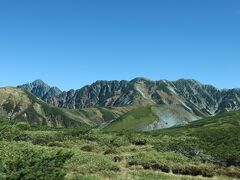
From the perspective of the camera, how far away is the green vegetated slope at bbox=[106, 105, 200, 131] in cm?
16900

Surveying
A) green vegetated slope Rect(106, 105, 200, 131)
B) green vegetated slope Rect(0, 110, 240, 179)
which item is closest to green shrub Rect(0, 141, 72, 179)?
green vegetated slope Rect(0, 110, 240, 179)

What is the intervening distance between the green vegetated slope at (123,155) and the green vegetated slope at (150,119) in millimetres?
58236


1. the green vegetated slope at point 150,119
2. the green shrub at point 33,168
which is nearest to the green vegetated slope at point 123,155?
the green shrub at point 33,168

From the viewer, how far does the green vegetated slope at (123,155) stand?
29.9m

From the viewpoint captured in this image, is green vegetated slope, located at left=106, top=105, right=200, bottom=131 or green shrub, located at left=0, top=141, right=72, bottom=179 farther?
green vegetated slope, located at left=106, top=105, right=200, bottom=131

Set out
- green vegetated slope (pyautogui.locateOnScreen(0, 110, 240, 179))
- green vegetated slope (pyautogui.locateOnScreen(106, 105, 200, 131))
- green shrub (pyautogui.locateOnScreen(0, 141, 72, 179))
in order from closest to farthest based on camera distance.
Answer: green shrub (pyautogui.locateOnScreen(0, 141, 72, 179)), green vegetated slope (pyautogui.locateOnScreen(0, 110, 240, 179)), green vegetated slope (pyautogui.locateOnScreen(106, 105, 200, 131))

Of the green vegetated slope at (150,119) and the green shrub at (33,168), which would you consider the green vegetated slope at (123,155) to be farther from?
Result: the green vegetated slope at (150,119)

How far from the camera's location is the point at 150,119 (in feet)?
575

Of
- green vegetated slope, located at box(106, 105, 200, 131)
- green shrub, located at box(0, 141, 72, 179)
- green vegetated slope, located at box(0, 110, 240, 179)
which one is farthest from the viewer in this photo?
green vegetated slope, located at box(106, 105, 200, 131)

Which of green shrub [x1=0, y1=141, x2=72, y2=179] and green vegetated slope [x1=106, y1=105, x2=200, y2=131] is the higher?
green vegetated slope [x1=106, y1=105, x2=200, y2=131]

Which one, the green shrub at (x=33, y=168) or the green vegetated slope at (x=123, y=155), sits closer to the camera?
the green shrub at (x=33, y=168)

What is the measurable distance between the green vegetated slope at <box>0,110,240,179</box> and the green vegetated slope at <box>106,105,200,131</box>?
2293 inches

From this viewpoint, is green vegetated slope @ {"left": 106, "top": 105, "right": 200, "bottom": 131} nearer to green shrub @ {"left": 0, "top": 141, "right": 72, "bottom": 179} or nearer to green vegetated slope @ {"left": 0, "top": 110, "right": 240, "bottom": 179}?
green vegetated slope @ {"left": 0, "top": 110, "right": 240, "bottom": 179}

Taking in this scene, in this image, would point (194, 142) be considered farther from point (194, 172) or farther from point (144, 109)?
point (144, 109)
